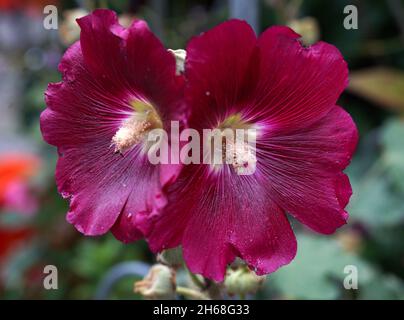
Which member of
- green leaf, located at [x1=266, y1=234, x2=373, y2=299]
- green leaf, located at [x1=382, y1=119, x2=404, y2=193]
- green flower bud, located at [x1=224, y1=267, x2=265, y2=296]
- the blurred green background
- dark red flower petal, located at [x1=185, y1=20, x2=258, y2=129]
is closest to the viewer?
dark red flower petal, located at [x1=185, y1=20, x2=258, y2=129]

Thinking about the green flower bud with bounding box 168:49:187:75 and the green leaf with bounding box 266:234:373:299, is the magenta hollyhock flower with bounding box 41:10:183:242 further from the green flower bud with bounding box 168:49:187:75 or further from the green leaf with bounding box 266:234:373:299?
the green leaf with bounding box 266:234:373:299

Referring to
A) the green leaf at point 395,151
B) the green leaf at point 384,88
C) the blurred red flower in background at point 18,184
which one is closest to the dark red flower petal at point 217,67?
the green leaf at point 395,151

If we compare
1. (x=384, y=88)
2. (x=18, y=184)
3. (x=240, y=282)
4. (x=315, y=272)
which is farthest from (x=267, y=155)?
(x=18, y=184)

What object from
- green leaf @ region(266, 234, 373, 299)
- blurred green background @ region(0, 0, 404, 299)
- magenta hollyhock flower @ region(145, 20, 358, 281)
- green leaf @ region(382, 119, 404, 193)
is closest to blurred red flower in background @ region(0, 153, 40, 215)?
blurred green background @ region(0, 0, 404, 299)

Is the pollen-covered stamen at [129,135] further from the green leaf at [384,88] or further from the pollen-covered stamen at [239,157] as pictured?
the green leaf at [384,88]

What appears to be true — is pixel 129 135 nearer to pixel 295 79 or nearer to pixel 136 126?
pixel 136 126

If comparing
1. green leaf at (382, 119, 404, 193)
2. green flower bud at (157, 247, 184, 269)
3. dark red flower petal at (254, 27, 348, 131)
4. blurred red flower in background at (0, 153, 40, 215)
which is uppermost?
dark red flower petal at (254, 27, 348, 131)
